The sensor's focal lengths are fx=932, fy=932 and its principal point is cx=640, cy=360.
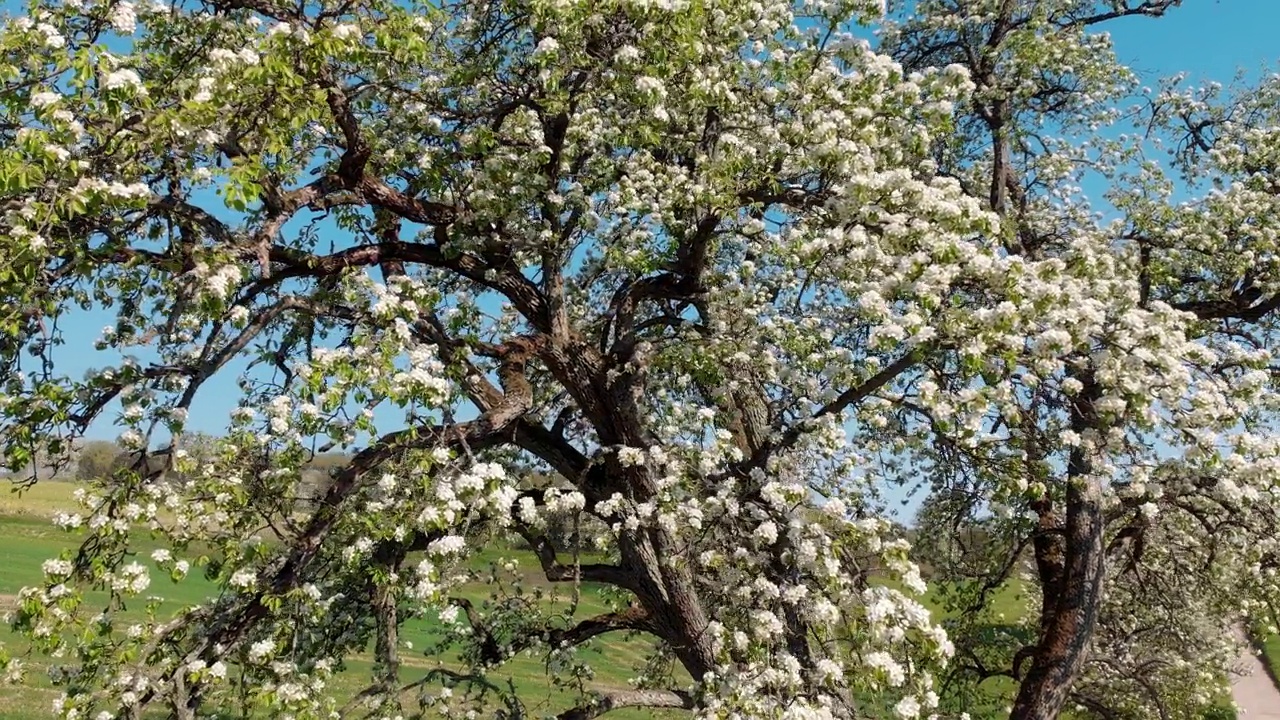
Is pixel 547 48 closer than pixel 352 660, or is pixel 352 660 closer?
pixel 547 48

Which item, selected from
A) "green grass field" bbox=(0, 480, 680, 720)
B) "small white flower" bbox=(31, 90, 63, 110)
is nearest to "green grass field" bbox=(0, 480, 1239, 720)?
"green grass field" bbox=(0, 480, 680, 720)

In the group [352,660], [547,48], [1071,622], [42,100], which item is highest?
[547,48]

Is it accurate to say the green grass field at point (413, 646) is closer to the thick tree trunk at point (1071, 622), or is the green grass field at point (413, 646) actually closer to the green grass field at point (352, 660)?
the green grass field at point (352, 660)

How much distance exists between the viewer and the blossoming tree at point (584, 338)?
620cm

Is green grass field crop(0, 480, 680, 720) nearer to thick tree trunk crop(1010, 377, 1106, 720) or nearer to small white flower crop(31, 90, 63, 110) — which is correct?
small white flower crop(31, 90, 63, 110)

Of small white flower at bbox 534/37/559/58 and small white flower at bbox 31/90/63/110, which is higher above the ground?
small white flower at bbox 534/37/559/58

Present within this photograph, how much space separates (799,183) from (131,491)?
20.9 ft

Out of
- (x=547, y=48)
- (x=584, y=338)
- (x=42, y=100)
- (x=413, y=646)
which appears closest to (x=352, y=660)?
(x=413, y=646)

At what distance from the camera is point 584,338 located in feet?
30.9

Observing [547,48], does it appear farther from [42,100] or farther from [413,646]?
[413,646]

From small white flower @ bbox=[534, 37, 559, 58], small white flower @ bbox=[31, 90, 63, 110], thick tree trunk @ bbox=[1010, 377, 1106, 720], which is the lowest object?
thick tree trunk @ bbox=[1010, 377, 1106, 720]

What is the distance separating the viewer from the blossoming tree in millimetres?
6199

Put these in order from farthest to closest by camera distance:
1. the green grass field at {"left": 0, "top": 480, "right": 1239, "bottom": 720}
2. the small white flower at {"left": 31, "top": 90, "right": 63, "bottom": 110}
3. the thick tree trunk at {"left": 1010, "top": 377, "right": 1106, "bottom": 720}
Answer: the green grass field at {"left": 0, "top": 480, "right": 1239, "bottom": 720}
the thick tree trunk at {"left": 1010, "top": 377, "right": 1106, "bottom": 720}
the small white flower at {"left": 31, "top": 90, "right": 63, "bottom": 110}

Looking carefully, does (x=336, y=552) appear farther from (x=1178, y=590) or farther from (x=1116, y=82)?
(x=1178, y=590)
